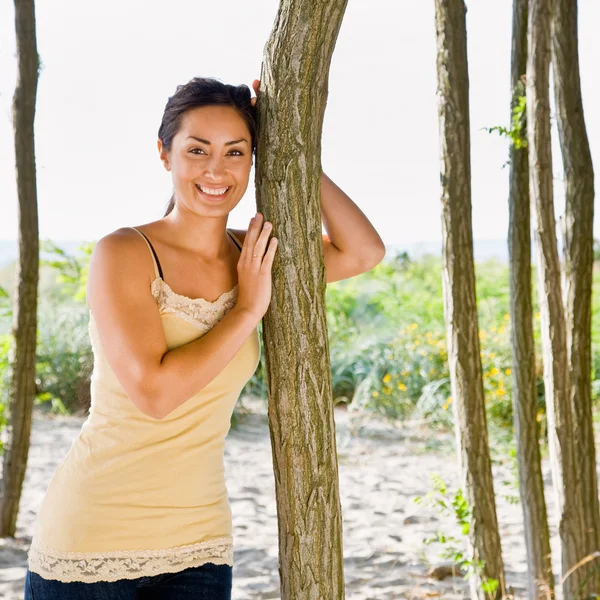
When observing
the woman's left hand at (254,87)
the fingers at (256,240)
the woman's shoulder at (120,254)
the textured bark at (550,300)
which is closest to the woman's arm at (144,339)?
the woman's shoulder at (120,254)

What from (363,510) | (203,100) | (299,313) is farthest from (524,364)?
(363,510)

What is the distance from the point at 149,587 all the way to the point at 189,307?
0.54 meters

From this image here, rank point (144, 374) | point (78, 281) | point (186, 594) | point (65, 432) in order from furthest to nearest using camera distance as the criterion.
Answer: point (78, 281)
point (65, 432)
point (186, 594)
point (144, 374)

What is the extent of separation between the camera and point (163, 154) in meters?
1.77

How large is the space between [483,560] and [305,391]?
5.34 feet

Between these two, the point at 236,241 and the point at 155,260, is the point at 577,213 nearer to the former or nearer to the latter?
the point at 236,241

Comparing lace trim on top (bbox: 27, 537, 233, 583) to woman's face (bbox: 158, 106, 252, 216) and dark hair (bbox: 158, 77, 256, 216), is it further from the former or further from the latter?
dark hair (bbox: 158, 77, 256, 216)

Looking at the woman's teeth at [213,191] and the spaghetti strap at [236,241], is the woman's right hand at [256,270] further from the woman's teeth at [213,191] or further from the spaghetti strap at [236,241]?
the spaghetti strap at [236,241]

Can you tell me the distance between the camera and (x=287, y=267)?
1576 millimetres

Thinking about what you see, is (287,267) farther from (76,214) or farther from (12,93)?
(76,214)

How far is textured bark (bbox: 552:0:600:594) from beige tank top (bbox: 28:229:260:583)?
172 centimetres

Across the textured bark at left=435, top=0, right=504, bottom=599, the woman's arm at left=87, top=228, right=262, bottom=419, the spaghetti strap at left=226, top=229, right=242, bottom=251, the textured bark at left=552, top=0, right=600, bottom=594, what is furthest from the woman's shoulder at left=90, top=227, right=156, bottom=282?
the textured bark at left=552, top=0, right=600, bottom=594

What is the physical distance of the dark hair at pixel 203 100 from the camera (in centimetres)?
164

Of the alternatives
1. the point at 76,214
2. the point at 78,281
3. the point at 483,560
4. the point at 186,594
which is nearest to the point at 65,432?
the point at 78,281
